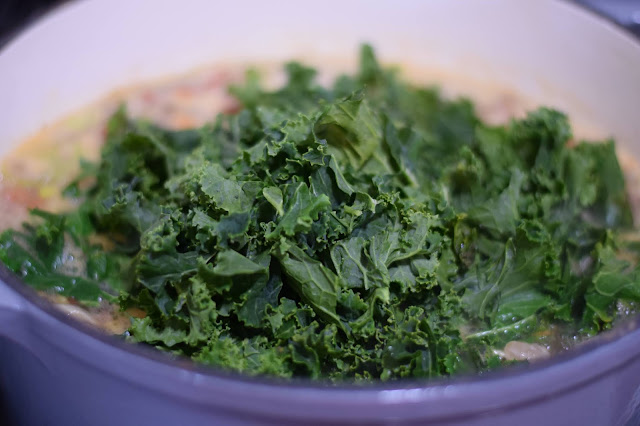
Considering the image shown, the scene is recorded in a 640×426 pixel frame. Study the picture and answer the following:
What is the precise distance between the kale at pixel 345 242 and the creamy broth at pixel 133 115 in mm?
82

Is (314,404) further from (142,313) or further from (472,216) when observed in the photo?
(472,216)

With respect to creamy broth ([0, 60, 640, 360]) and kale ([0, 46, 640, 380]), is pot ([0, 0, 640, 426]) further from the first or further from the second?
kale ([0, 46, 640, 380])

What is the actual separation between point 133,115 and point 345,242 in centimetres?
127

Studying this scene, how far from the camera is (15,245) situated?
5.29ft

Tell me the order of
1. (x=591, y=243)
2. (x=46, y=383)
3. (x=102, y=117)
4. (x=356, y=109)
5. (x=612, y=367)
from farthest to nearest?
(x=102, y=117), (x=591, y=243), (x=356, y=109), (x=46, y=383), (x=612, y=367)

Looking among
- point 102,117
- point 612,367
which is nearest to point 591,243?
point 612,367

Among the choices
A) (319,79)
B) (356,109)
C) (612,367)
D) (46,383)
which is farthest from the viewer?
(319,79)

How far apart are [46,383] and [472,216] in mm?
1035

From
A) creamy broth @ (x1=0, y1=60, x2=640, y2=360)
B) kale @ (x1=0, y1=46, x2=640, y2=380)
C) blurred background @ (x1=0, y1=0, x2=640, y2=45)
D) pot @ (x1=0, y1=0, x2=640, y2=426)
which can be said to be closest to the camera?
pot @ (x1=0, y1=0, x2=640, y2=426)

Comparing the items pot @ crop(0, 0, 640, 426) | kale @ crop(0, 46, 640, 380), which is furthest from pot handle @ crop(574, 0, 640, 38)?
kale @ crop(0, 46, 640, 380)

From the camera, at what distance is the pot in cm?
98

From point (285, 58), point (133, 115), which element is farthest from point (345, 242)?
point (285, 58)

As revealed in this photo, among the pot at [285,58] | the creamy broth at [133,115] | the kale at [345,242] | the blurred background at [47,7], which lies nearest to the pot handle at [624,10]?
the blurred background at [47,7]

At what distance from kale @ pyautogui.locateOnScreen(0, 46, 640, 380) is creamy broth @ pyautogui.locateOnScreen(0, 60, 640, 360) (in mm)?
82
